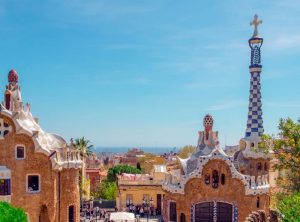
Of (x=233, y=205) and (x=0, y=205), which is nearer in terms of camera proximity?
(x=0, y=205)

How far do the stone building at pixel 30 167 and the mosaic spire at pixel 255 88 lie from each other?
13750 millimetres

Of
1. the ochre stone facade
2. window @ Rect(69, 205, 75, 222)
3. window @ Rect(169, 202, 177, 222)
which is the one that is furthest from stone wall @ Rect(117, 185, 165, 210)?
the ochre stone facade

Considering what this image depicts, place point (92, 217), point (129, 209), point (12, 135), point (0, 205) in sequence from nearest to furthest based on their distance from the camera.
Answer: point (0, 205) < point (12, 135) < point (92, 217) < point (129, 209)

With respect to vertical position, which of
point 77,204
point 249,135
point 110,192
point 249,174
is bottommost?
point 110,192

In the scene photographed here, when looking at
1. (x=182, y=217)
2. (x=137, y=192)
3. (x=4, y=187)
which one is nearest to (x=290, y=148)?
(x=182, y=217)

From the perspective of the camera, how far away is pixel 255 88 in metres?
30.1

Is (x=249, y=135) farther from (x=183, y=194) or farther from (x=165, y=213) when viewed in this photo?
(x=165, y=213)

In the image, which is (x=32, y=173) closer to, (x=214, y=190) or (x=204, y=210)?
(x=204, y=210)

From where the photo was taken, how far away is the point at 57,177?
2759cm

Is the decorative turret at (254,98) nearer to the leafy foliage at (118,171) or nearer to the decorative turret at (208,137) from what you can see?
the decorative turret at (208,137)

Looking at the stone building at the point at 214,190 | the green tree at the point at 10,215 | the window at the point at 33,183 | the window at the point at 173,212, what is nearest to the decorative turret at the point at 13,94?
the window at the point at 33,183

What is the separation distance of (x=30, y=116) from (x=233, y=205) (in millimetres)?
16311

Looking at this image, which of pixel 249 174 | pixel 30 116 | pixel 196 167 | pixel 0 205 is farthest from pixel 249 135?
pixel 0 205

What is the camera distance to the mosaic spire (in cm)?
2992
